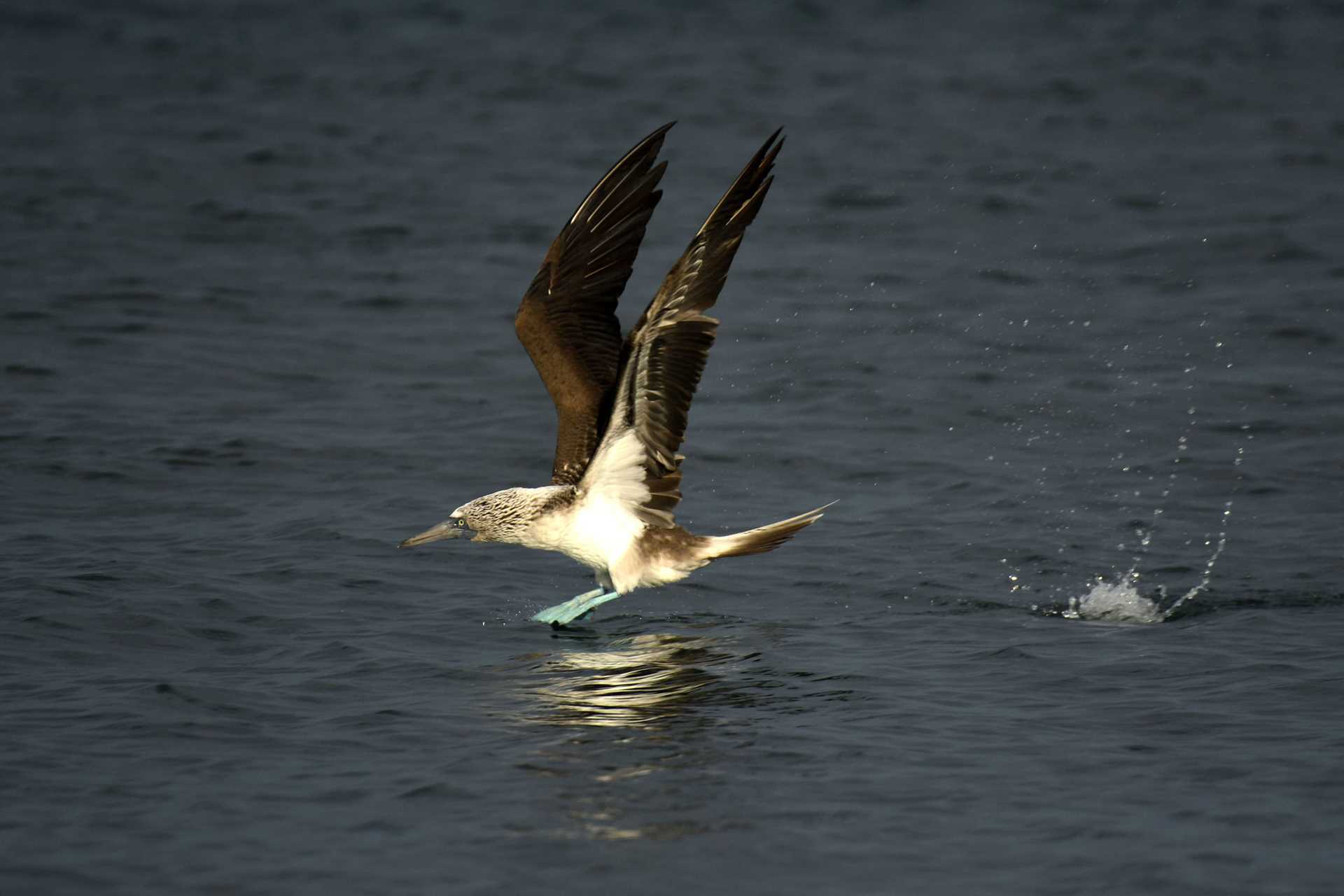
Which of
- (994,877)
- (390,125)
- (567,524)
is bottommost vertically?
(994,877)

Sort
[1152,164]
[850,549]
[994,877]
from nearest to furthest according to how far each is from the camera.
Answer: [994,877], [850,549], [1152,164]

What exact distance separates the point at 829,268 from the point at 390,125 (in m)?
8.15

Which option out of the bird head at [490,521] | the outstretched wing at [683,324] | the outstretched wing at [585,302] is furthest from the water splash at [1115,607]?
the bird head at [490,521]

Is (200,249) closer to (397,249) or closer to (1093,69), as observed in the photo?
(397,249)

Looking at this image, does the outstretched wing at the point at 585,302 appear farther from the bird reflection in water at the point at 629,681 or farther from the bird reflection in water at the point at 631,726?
the bird reflection in water at the point at 631,726

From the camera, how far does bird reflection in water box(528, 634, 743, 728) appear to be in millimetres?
7262

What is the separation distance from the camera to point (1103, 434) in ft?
39.5

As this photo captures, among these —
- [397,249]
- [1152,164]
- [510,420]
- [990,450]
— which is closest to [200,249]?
[397,249]

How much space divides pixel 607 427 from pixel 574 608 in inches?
40.9

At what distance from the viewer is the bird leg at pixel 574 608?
8.48m

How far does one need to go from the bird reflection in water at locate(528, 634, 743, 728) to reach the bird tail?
45 cm

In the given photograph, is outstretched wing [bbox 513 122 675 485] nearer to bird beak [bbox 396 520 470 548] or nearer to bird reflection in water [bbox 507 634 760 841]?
bird beak [bbox 396 520 470 548]

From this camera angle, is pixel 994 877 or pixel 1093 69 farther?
pixel 1093 69

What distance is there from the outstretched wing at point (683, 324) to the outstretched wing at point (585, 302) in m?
0.70
